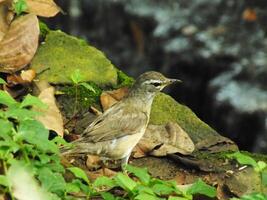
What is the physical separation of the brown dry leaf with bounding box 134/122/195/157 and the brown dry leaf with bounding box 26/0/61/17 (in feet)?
5.29

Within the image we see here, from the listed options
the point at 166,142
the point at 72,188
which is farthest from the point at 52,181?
the point at 166,142

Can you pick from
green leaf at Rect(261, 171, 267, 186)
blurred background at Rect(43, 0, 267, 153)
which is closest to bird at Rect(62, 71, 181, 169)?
green leaf at Rect(261, 171, 267, 186)

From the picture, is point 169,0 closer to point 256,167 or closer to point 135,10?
point 135,10

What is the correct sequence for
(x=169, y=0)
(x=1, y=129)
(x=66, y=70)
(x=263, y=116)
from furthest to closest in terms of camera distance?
(x=169, y=0) < (x=263, y=116) < (x=66, y=70) < (x=1, y=129)

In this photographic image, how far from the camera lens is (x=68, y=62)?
33.1ft

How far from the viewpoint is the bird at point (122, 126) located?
29.3 feet

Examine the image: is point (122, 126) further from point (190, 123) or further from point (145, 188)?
point (145, 188)

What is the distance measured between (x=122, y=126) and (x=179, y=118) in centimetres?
82

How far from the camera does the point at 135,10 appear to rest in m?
15.2

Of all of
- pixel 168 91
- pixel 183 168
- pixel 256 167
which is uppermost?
pixel 256 167

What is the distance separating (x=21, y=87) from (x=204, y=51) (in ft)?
18.3

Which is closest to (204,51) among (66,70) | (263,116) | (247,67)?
(247,67)

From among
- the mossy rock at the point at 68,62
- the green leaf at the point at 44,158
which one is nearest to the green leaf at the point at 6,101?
the green leaf at the point at 44,158

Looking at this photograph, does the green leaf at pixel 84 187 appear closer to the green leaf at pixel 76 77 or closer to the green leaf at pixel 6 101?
the green leaf at pixel 6 101
